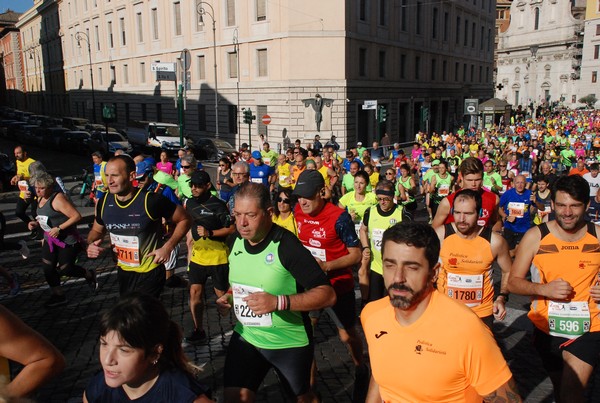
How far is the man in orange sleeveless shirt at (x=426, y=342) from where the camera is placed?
218 centimetres

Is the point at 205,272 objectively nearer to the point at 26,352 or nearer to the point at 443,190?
the point at 26,352

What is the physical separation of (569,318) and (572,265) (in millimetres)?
370

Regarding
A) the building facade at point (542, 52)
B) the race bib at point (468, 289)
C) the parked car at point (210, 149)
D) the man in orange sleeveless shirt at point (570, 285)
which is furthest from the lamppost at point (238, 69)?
the building facade at point (542, 52)

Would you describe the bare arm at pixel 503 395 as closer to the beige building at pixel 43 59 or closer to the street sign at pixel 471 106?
the street sign at pixel 471 106

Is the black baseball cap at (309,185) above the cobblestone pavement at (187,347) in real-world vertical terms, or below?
above

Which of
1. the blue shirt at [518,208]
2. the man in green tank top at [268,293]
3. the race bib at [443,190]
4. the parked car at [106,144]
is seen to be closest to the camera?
the man in green tank top at [268,293]

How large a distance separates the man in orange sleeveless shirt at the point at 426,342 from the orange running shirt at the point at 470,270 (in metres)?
2.11

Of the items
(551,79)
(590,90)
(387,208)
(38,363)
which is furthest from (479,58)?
(38,363)

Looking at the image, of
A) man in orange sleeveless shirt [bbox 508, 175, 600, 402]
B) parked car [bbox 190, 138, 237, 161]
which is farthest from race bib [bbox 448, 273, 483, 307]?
parked car [bbox 190, 138, 237, 161]

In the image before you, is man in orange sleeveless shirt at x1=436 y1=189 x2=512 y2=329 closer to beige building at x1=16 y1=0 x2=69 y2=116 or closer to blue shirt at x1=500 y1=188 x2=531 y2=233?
blue shirt at x1=500 y1=188 x2=531 y2=233

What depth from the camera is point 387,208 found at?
19.5 feet

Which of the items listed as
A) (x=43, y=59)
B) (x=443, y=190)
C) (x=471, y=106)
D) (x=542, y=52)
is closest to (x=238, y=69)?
(x=471, y=106)

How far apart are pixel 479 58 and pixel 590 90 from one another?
34.0 meters

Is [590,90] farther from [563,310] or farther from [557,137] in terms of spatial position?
[563,310]
